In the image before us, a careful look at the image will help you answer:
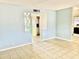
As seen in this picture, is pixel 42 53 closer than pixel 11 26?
Yes

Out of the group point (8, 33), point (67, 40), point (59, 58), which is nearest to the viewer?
point (59, 58)

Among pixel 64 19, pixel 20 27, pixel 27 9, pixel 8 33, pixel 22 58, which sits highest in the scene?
pixel 27 9

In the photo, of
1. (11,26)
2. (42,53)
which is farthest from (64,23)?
(11,26)

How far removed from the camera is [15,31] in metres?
4.33

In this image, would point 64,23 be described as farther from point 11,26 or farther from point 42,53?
point 11,26

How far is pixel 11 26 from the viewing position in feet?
13.7

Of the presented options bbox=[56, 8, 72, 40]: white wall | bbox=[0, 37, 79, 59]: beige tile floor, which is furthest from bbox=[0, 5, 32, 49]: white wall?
bbox=[56, 8, 72, 40]: white wall

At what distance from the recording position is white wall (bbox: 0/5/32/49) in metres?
3.90

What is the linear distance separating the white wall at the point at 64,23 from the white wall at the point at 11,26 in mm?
2889

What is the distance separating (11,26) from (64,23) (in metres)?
3.79

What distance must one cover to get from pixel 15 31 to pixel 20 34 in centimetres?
36

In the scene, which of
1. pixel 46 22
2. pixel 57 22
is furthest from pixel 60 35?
pixel 46 22

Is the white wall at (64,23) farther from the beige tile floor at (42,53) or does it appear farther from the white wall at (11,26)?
the white wall at (11,26)

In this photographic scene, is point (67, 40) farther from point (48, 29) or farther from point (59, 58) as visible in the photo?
point (59, 58)
